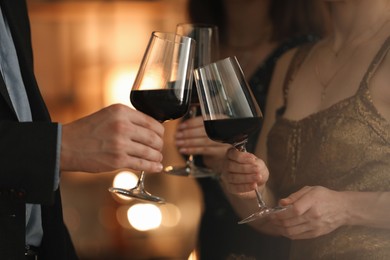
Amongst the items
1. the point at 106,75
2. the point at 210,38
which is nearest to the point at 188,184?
the point at 106,75

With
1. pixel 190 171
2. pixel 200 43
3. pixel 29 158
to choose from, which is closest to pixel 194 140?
pixel 190 171

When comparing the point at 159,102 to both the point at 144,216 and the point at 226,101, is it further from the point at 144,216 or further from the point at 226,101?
the point at 144,216

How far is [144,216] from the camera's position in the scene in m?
4.76

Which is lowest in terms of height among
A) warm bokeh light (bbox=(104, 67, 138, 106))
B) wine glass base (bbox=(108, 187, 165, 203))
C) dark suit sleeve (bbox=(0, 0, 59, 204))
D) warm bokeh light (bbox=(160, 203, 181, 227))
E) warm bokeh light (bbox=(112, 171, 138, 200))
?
warm bokeh light (bbox=(160, 203, 181, 227))

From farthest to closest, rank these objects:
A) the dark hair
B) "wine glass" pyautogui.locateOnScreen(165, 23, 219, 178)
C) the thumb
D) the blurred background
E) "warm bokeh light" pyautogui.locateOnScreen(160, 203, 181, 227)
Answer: the blurred background → "warm bokeh light" pyautogui.locateOnScreen(160, 203, 181, 227) → the dark hair → "wine glass" pyautogui.locateOnScreen(165, 23, 219, 178) → the thumb

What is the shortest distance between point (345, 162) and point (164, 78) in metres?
0.42

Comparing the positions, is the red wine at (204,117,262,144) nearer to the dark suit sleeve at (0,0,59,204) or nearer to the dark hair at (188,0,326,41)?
the dark suit sleeve at (0,0,59,204)

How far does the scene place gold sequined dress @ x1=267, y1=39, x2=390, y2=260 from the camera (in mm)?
1424

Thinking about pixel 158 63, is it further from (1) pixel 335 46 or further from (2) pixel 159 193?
(2) pixel 159 193

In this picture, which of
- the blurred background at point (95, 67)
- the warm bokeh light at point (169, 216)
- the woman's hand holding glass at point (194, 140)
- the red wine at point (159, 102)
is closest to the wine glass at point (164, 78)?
the red wine at point (159, 102)

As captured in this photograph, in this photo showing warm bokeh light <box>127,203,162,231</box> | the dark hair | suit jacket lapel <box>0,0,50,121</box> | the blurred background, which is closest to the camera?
suit jacket lapel <box>0,0,50,121</box>

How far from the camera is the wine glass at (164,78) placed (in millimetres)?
1363

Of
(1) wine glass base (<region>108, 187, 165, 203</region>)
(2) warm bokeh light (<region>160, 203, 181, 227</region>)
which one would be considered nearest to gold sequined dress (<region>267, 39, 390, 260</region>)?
(1) wine glass base (<region>108, 187, 165, 203</region>)

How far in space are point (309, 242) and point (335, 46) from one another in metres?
0.47
